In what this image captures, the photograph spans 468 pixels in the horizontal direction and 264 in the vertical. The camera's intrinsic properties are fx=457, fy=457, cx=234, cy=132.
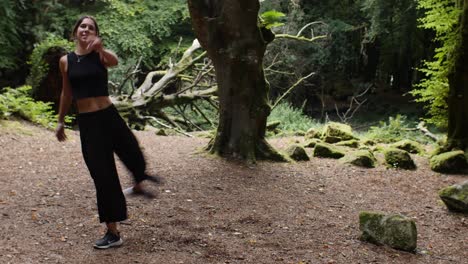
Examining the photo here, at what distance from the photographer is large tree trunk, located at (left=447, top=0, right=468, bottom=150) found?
8.18 m

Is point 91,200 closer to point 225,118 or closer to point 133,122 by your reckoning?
point 225,118

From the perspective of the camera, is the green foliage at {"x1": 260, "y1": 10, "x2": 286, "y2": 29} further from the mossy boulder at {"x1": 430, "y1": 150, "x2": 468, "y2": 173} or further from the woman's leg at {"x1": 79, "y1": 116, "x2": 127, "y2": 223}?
the woman's leg at {"x1": 79, "y1": 116, "x2": 127, "y2": 223}

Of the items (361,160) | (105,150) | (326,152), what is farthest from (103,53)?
(326,152)

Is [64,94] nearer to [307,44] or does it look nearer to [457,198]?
[457,198]

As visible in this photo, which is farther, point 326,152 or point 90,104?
point 326,152

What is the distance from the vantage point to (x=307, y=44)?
2058cm

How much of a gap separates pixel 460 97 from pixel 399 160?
1591 millimetres

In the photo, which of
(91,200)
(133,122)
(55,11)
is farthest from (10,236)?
(55,11)

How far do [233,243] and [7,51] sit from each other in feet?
45.7

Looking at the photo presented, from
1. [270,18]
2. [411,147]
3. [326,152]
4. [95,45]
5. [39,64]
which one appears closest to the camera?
[95,45]

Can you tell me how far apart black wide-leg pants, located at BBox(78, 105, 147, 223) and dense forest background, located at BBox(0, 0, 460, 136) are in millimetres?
11124

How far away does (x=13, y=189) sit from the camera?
5352 millimetres

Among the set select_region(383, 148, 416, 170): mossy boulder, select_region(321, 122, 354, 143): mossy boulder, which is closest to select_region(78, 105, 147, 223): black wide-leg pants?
select_region(383, 148, 416, 170): mossy boulder

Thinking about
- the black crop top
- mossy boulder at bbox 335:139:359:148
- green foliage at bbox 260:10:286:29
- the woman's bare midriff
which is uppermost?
green foliage at bbox 260:10:286:29
